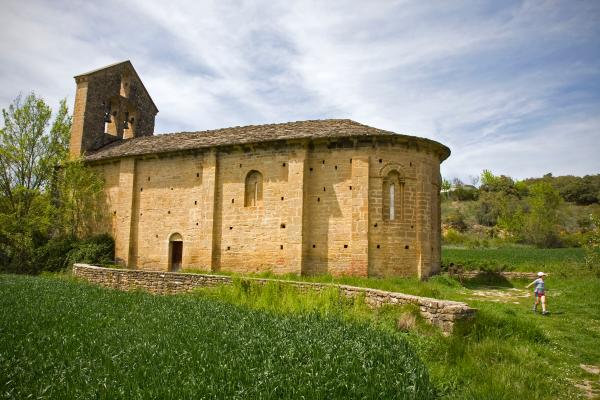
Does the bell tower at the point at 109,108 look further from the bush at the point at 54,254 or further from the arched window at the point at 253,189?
the arched window at the point at 253,189

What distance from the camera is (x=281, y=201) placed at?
16.3 meters

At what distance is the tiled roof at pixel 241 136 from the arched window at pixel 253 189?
1539 millimetres

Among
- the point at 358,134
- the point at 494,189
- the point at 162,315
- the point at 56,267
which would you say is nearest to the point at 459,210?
the point at 494,189

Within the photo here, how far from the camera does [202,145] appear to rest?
17.8 meters

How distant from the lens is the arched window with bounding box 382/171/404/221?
15578 mm

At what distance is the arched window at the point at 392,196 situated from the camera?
51.1 ft

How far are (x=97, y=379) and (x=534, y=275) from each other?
19.3 m

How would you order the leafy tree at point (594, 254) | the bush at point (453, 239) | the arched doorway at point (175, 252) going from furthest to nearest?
the bush at point (453, 239), the arched doorway at point (175, 252), the leafy tree at point (594, 254)

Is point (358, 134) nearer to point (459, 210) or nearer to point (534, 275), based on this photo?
point (534, 275)

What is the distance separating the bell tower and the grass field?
14761 millimetres

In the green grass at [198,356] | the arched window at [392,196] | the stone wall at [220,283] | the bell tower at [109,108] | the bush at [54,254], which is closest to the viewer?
the green grass at [198,356]

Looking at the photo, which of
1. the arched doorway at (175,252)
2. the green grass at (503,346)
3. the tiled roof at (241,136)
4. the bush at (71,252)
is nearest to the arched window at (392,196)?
the tiled roof at (241,136)

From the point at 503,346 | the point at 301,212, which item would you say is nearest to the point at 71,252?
the point at 301,212

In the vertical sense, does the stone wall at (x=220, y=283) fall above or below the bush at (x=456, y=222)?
below
